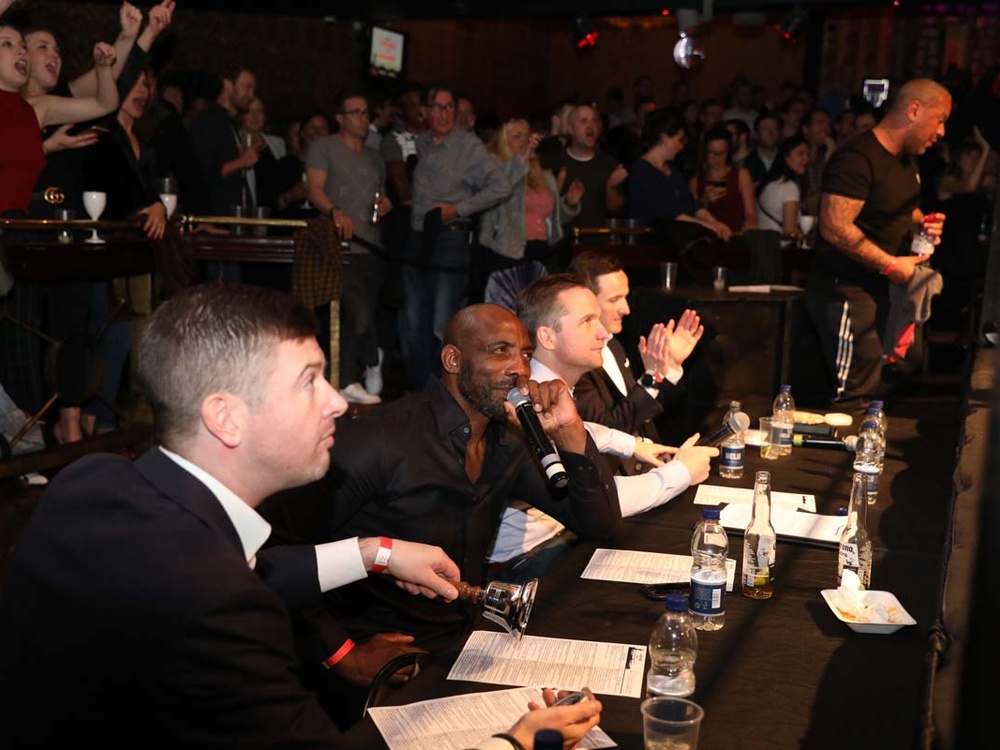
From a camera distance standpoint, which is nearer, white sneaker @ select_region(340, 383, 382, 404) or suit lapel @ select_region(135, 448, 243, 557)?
suit lapel @ select_region(135, 448, 243, 557)

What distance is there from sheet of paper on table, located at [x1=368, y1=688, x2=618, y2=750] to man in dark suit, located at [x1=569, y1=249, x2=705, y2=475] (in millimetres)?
1755

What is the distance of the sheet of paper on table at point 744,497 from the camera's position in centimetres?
297

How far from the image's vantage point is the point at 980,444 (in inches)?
113

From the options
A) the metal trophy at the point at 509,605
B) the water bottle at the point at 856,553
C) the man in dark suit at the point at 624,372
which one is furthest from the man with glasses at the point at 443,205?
the metal trophy at the point at 509,605

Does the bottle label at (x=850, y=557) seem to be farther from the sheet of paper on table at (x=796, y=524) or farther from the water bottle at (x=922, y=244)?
the water bottle at (x=922, y=244)


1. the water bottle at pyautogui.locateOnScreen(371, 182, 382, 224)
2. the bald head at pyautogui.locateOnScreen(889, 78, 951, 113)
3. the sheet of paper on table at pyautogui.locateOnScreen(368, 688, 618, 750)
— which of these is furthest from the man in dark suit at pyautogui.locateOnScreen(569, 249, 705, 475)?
the water bottle at pyautogui.locateOnScreen(371, 182, 382, 224)

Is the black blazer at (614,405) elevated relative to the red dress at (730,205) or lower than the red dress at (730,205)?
lower

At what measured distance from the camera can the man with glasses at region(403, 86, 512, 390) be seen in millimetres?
6277

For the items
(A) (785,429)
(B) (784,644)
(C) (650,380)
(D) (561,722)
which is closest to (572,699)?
(D) (561,722)

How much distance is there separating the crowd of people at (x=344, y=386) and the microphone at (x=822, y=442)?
1.58 feet

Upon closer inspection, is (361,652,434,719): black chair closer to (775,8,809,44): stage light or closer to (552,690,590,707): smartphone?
(552,690,590,707): smartphone

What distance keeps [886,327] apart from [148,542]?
14.4 ft

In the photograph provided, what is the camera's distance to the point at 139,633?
1381mm

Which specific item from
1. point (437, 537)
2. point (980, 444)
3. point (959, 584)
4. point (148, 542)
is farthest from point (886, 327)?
point (148, 542)
